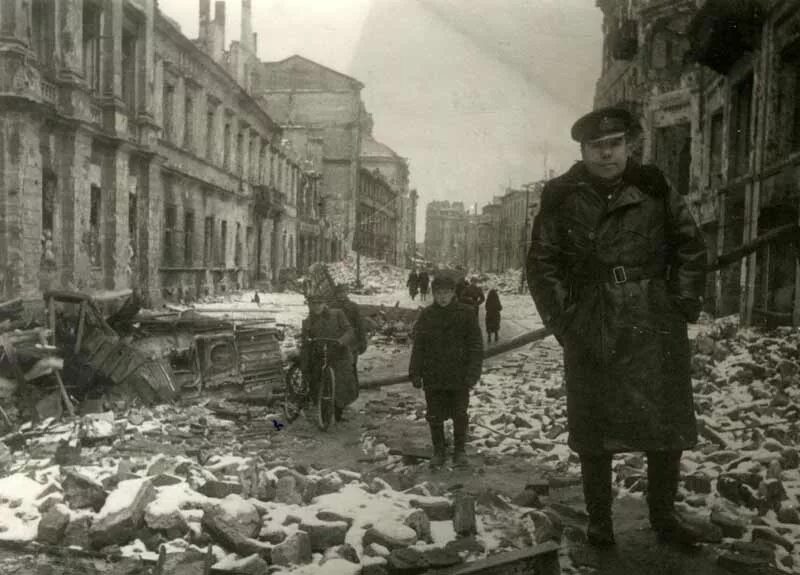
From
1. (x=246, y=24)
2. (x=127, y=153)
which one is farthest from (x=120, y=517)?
(x=127, y=153)

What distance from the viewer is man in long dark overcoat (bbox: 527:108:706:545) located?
325 centimetres

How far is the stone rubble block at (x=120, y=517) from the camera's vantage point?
380cm

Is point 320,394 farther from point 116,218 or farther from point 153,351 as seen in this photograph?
point 116,218

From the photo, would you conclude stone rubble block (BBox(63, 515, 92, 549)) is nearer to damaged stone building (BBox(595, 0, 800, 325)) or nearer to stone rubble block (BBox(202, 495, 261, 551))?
stone rubble block (BBox(202, 495, 261, 551))

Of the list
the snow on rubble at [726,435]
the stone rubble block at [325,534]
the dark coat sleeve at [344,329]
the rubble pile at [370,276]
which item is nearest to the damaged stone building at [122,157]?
the dark coat sleeve at [344,329]

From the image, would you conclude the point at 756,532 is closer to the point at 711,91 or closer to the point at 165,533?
the point at 165,533

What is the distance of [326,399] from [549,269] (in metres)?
4.58

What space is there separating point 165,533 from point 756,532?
3.25 meters

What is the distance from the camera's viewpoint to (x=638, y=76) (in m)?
13.0

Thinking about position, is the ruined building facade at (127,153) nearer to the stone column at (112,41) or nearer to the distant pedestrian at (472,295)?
the stone column at (112,41)

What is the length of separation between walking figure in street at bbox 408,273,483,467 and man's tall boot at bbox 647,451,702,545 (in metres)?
2.32

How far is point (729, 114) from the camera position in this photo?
533 inches

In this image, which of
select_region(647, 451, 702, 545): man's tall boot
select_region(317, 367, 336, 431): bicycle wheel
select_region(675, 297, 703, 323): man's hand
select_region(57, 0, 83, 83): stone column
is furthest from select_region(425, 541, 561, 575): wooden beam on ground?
Answer: select_region(57, 0, 83, 83): stone column

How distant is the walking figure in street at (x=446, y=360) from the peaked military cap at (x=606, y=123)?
2.53 meters
